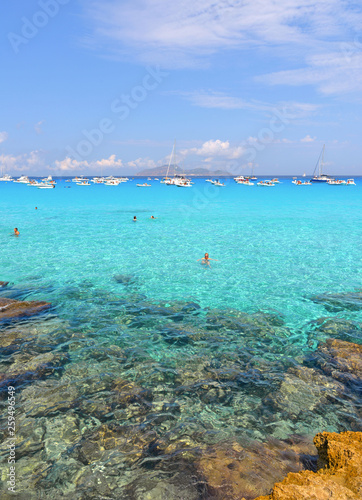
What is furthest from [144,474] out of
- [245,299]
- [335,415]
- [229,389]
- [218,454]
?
[245,299]

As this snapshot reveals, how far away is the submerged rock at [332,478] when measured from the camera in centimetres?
438

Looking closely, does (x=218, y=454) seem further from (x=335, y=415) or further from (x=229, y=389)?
(x=335, y=415)

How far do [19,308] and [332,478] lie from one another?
14.6 metres

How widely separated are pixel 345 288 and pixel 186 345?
473 inches

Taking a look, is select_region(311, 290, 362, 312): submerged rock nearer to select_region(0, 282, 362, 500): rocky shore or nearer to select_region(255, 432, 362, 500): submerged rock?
select_region(0, 282, 362, 500): rocky shore

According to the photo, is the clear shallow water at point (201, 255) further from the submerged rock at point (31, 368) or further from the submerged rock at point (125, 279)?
the submerged rock at point (31, 368)

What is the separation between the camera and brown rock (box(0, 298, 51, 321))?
1427cm

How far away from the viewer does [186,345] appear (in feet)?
39.7

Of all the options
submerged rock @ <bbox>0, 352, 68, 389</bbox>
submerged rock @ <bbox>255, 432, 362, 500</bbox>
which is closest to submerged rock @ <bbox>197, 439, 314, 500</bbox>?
submerged rock @ <bbox>255, 432, 362, 500</bbox>

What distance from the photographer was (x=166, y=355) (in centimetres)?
1146

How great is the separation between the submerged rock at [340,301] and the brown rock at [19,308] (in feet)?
48.1

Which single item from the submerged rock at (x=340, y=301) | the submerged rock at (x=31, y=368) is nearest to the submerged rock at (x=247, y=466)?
the submerged rock at (x=31, y=368)

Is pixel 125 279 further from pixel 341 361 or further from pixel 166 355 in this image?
pixel 341 361

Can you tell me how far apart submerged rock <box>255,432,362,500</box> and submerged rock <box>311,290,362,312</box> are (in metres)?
11.3
